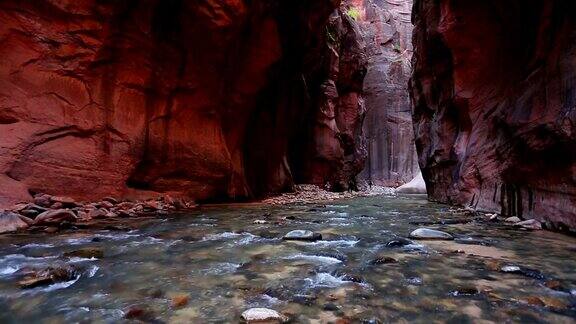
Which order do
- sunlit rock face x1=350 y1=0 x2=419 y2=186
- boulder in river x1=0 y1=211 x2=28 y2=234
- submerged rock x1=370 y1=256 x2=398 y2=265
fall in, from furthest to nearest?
sunlit rock face x1=350 y1=0 x2=419 y2=186
boulder in river x1=0 y1=211 x2=28 y2=234
submerged rock x1=370 y1=256 x2=398 y2=265

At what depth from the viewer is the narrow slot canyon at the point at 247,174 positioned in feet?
9.04

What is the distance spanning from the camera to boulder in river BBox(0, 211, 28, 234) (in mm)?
5177

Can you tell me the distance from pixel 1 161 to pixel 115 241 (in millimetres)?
3335

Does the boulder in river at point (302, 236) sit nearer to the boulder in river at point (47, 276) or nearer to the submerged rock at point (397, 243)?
the submerged rock at point (397, 243)

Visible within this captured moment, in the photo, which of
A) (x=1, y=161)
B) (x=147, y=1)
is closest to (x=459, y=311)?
(x=1, y=161)

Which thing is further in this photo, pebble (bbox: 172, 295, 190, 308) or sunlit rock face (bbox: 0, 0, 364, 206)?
sunlit rock face (bbox: 0, 0, 364, 206)

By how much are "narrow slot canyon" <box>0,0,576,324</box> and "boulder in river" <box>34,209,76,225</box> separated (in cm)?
3

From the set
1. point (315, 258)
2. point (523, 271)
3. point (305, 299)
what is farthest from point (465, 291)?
point (315, 258)

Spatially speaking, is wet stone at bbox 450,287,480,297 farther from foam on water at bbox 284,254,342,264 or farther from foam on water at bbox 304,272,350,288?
foam on water at bbox 284,254,342,264

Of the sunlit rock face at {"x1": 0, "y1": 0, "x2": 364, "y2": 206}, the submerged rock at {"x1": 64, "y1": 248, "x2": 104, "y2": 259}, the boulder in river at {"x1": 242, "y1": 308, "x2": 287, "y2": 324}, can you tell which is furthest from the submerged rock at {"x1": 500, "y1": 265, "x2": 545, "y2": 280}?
the sunlit rock face at {"x1": 0, "y1": 0, "x2": 364, "y2": 206}

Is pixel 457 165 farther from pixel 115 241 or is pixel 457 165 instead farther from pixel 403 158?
pixel 403 158

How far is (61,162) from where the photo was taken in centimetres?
736

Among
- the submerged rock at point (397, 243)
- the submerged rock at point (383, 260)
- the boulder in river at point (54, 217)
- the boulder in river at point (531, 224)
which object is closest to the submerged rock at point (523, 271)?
the submerged rock at point (383, 260)

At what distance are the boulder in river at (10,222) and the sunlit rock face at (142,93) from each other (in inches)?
27.7
